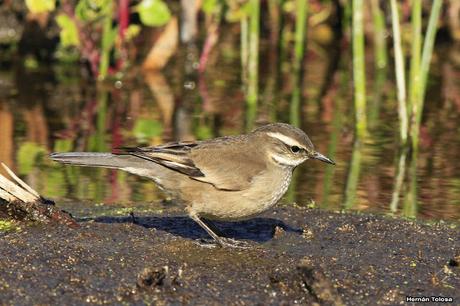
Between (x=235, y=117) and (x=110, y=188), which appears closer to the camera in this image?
(x=110, y=188)

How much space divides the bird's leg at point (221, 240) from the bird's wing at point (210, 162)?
1.03 ft

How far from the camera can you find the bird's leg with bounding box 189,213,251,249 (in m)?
7.29

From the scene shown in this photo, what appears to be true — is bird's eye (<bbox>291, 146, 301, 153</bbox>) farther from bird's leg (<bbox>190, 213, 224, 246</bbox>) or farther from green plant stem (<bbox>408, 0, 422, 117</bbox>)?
green plant stem (<bbox>408, 0, 422, 117</bbox>)

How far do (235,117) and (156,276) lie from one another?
20.9 ft

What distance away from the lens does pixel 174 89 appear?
1368 cm

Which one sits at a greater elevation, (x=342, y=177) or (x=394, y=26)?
(x=394, y=26)

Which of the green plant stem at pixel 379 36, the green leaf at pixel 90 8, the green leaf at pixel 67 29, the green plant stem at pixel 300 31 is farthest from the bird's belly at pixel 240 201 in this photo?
the green plant stem at pixel 379 36

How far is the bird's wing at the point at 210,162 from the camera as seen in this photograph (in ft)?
24.2

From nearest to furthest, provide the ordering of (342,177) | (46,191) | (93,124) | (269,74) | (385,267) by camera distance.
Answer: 1. (385,267)
2. (46,191)
3. (342,177)
4. (93,124)
5. (269,74)

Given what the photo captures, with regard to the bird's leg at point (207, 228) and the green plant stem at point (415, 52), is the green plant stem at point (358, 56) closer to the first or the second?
the green plant stem at point (415, 52)

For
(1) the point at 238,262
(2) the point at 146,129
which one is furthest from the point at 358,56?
(1) the point at 238,262

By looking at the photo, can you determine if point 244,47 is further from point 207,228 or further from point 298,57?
point 207,228

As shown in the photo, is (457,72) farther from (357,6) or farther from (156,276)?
(156,276)

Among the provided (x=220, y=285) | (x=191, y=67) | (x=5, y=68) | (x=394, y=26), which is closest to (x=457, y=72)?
(x=191, y=67)
